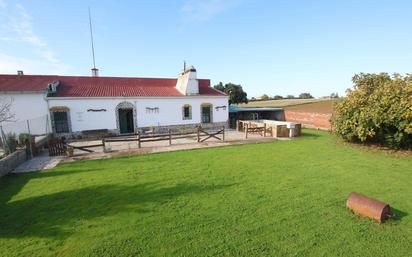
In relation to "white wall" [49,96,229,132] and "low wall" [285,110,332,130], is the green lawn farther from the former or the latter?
"low wall" [285,110,332,130]

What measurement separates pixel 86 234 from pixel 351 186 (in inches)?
265

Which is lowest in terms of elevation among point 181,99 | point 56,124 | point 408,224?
point 408,224

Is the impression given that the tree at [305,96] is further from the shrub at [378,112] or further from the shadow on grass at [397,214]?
the shadow on grass at [397,214]

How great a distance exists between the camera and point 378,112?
1093 cm

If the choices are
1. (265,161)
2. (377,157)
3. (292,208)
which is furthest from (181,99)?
(292,208)

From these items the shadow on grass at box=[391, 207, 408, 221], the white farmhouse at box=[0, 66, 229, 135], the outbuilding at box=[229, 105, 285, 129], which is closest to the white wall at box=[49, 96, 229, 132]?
the white farmhouse at box=[0, 66, 229, 135]

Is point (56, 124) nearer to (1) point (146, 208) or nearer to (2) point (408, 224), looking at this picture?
(1) point (146, 208)

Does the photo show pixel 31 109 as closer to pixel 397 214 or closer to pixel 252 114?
pixel 252 114

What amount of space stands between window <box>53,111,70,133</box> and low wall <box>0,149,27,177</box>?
6.32m

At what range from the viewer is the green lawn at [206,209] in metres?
3.88

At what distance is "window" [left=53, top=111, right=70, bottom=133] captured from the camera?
16.1m

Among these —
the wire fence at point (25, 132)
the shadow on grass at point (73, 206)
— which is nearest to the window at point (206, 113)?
the wire fence at point (25, 132)

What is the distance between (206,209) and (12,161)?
8.56m

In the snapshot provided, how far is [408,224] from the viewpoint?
4.43 metres
